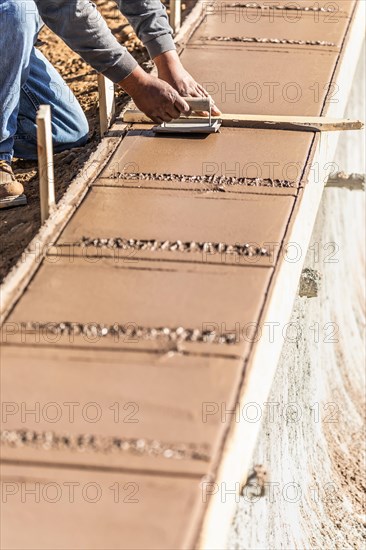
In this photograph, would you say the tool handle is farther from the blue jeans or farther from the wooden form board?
the blue jeans

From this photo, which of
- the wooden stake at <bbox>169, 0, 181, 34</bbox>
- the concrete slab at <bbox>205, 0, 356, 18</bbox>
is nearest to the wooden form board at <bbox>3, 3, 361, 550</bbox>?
the wooden stake at <bbox>169, 0, 181, 34</bbox>

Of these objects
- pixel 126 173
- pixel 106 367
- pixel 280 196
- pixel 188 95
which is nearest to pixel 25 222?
pixel 126 173

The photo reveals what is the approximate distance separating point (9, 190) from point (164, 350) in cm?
186

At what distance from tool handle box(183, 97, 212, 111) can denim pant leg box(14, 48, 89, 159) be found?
107cm

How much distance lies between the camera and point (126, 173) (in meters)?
4.21

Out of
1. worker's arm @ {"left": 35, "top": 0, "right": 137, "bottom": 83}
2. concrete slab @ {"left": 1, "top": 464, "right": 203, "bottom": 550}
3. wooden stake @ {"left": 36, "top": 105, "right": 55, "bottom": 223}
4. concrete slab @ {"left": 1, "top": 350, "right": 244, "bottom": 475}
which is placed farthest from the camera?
worker's arm @ {"left": 35, "top": 0, "right": 137, "bottom": 83}

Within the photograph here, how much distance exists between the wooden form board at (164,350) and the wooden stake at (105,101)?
58 centimetres

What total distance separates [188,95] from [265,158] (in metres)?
0.49

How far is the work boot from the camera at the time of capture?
457 cm

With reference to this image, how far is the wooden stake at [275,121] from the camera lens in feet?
15.0

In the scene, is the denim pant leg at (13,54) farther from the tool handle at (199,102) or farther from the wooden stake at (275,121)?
the tool handle at (199,102)

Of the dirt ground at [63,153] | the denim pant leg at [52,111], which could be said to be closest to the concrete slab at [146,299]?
the dirt ground at [63,153]

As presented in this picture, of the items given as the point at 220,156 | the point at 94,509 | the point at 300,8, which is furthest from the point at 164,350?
the point at 300,8

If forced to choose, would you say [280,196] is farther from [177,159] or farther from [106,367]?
[106,367]
